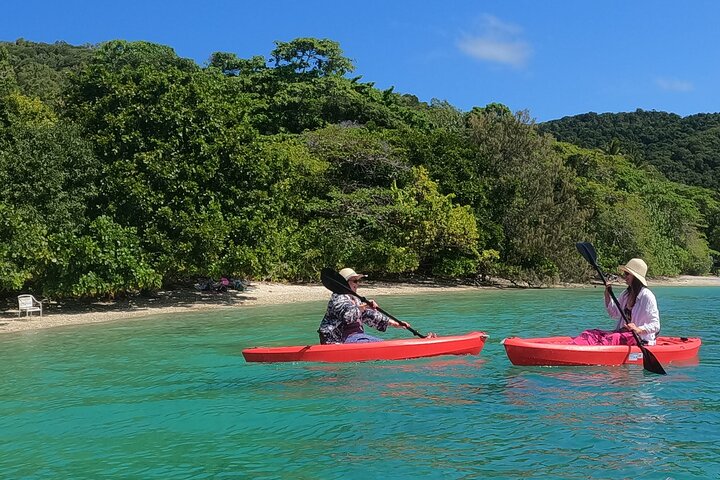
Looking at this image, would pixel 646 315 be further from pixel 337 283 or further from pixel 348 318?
pixel 337 283

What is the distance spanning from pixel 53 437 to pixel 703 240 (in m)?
56.0

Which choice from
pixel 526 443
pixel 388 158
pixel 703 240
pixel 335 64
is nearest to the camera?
pixel 526 443

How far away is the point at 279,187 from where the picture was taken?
20.7 metres

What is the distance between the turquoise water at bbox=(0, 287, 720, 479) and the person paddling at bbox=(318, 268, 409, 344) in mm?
492

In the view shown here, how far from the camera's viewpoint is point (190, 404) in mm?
7652

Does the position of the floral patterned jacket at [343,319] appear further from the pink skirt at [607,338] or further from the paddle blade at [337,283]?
the pink skirt at [607,338]

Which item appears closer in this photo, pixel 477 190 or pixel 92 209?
pixel 92 209

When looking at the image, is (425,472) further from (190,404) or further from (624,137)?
(624,137)

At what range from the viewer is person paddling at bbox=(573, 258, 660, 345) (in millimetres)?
8797

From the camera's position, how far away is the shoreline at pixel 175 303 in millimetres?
16453

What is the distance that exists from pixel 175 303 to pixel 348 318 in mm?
12427

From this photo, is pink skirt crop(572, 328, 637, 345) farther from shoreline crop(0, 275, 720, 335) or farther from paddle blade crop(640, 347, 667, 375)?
shoreline crop(0, 275, 720, 335)

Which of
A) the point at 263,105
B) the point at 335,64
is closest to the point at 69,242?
the point at 263,105

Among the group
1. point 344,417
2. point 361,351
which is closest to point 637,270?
point 361,351
